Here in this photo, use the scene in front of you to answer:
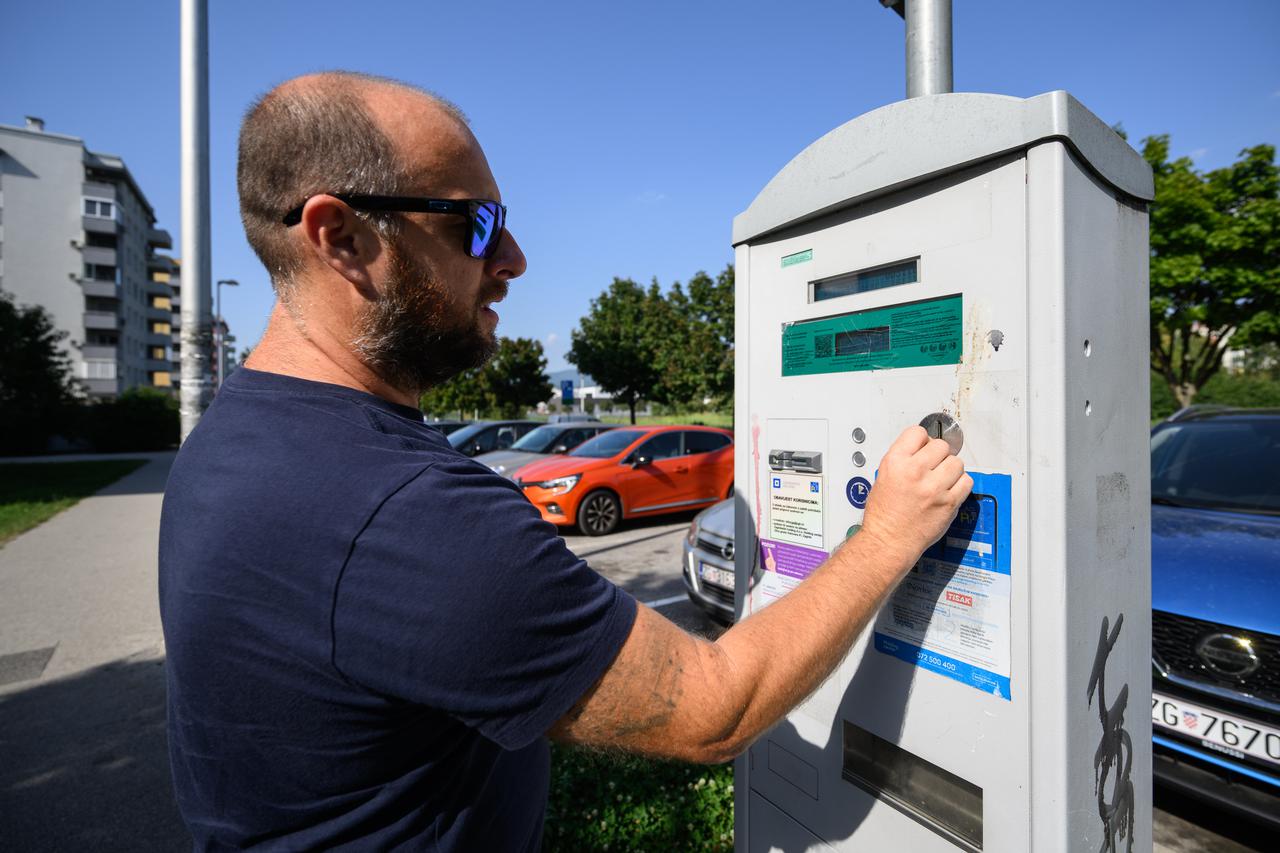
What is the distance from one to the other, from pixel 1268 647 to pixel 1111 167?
2077mm

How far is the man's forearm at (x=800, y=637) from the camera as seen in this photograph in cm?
99

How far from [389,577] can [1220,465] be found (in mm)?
4680

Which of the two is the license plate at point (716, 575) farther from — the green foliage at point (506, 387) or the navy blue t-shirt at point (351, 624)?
the green foliage at point (506, 387)

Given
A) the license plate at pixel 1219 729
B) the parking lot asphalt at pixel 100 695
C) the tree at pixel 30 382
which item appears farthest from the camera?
the tree at pixel 30 382

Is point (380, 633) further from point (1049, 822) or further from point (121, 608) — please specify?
point (121, 608)

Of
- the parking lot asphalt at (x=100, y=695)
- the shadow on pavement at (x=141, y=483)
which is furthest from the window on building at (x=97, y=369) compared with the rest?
the parking lot asphalt at (x=100, y=695)

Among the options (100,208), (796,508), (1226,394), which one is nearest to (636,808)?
(796,508)

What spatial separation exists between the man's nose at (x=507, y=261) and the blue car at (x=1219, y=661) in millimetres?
2719

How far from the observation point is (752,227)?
1.68m

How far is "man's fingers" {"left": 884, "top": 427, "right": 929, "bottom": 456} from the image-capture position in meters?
1.19

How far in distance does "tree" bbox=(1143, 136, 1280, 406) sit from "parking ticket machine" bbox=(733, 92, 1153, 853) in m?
15.7

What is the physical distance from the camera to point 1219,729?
91.7 inches

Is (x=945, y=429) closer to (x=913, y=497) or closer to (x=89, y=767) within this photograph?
(x=913, y=497)

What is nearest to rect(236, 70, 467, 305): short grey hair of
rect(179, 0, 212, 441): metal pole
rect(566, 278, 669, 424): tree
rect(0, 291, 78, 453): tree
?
rect(179, 0, 212, 441): metal pole
